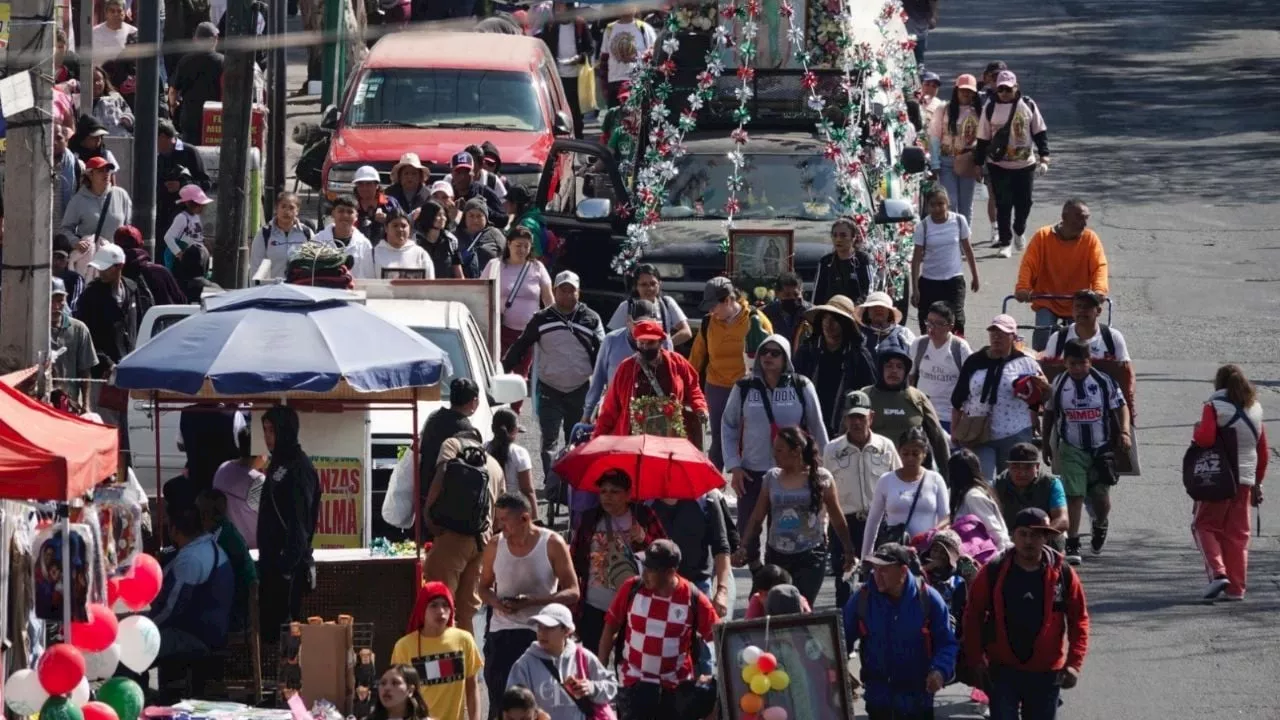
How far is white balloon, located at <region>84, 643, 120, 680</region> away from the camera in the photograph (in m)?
10.9

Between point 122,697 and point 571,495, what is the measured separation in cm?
338

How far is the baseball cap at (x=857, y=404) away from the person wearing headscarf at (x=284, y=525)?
3.45 m

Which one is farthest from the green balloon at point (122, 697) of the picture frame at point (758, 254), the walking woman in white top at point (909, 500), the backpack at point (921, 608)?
the picture frame at point (758, 254)

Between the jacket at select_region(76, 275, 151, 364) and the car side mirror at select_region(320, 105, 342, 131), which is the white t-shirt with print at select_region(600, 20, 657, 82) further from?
the jacket at select_region(76, 275, 151, 364)

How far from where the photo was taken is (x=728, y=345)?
16.9 meters

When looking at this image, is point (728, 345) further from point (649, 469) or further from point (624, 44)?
point (624, 44)

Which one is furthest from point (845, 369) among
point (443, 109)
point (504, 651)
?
point (443, 109)

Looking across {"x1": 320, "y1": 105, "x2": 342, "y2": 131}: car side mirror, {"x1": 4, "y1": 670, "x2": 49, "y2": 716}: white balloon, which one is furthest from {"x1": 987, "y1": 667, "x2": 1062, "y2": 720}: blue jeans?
{"x1": 320, "y1": 105, "x2": 342, "y2": 131}: car side mirror

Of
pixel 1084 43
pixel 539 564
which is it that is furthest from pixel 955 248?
pixel 1084 43

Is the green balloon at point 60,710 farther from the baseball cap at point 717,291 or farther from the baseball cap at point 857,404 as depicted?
the baseball cap at point 717,291

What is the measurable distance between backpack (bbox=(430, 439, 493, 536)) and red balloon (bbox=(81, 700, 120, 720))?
3.03 metres

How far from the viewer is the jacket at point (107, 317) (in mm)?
17562

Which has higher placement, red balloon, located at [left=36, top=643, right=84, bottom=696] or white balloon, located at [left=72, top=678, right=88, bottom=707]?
red balloon, located at [left=36, top=643, right=84, bottom=696]

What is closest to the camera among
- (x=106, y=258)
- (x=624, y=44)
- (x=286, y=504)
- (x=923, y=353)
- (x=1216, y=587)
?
(x=286, y=504)
